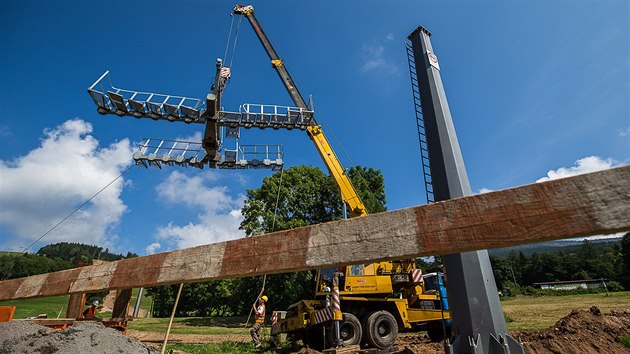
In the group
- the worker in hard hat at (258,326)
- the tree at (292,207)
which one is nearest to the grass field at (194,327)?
the tree at (292,207)

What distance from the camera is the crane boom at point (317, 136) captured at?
13073 millimetres

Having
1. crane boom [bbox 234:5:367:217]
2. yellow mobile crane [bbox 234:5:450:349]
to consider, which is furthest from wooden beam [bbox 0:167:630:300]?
crane boom [bbox 234:5:367:217]

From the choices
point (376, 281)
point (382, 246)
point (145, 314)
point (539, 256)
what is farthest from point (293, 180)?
point (539, 256)

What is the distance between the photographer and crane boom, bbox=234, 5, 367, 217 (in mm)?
13073

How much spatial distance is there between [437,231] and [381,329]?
10154mm

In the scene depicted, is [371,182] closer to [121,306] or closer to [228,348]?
[228,348]

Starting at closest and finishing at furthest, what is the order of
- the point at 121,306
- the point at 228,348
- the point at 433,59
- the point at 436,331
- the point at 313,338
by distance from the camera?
the point at 121,306 < the point at 433,59 < the point at 228,348 < the point at 313,338 < the point at 436,331

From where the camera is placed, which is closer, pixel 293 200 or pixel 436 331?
pixel 436 331

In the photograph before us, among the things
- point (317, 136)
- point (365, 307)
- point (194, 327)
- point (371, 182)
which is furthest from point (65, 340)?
point (371, 182)

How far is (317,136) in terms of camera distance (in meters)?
14.6

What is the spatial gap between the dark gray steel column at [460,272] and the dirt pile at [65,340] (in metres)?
4.14

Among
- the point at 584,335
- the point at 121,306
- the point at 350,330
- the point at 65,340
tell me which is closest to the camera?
the point at 65,340

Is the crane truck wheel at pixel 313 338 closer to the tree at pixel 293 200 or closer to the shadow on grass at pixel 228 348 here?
the shadow on grass at pixel 228 348

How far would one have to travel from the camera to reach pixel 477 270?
5078mm
